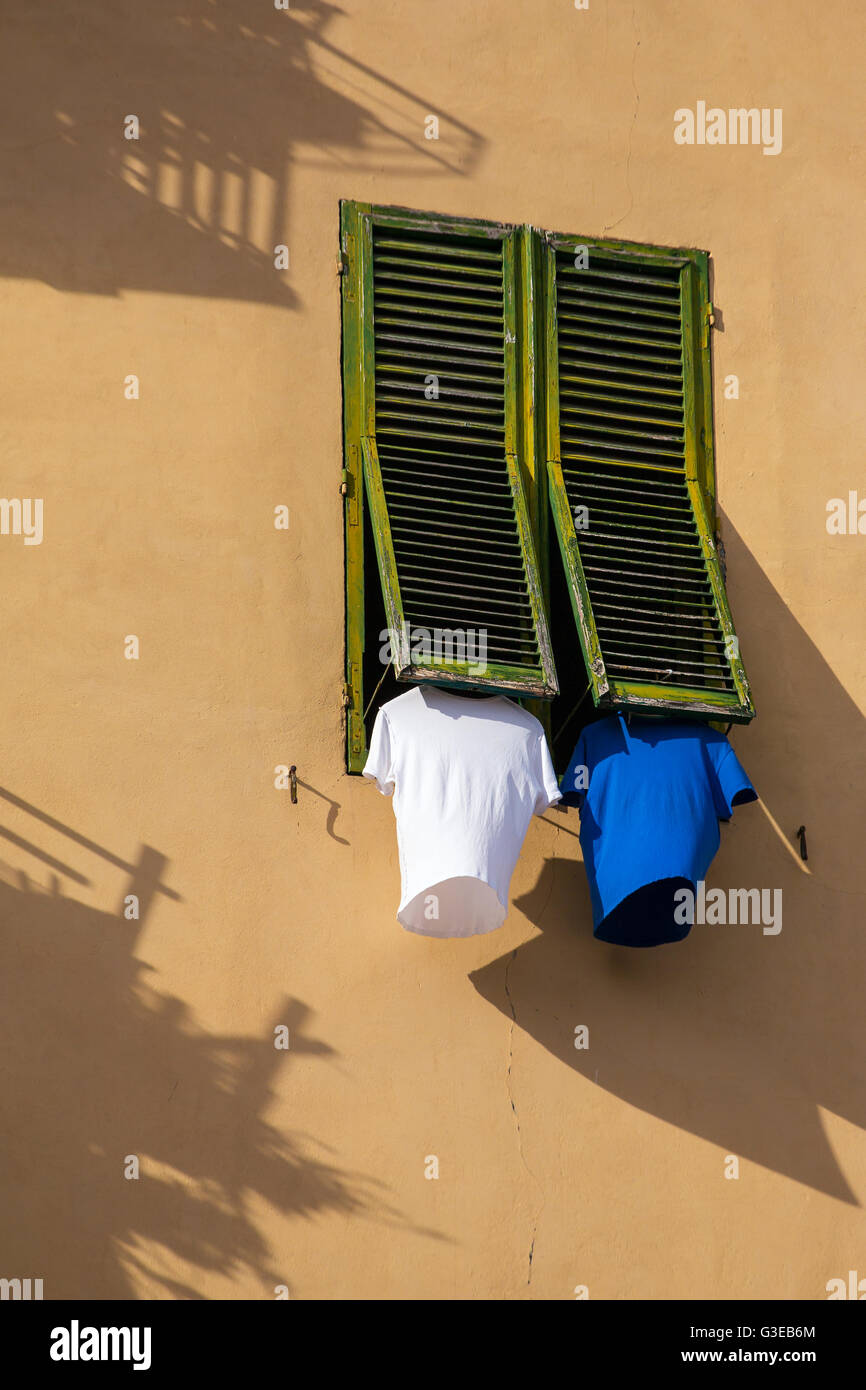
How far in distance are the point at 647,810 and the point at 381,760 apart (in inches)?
35.4

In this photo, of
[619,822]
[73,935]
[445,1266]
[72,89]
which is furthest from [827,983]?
[72,89]

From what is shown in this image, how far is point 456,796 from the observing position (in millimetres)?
6625

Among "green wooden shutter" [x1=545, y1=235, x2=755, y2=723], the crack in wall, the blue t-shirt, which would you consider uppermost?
"green wooden shutter" [x1=545, y1=235, x2=755, y2=723]

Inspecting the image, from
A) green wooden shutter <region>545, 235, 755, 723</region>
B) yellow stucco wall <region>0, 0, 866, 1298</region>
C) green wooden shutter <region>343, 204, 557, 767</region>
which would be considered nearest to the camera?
yellow stucco wall <region>0, 0, 866, 1298</region>

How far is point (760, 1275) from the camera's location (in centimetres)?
674

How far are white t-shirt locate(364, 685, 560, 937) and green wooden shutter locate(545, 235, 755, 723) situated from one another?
38 cm

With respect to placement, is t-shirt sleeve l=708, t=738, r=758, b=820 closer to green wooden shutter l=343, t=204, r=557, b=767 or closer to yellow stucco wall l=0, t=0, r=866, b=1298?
yellow stucco wall l=0, t=0, r=866, b=1298

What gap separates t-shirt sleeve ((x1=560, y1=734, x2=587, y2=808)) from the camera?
22.6ft

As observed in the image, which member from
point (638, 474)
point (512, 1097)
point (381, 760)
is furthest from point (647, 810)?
point (638, 474)

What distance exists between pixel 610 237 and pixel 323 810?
2.50 metres

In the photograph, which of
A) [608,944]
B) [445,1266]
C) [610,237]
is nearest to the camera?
[445,1266]

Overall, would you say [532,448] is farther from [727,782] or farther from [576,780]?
[727,782]

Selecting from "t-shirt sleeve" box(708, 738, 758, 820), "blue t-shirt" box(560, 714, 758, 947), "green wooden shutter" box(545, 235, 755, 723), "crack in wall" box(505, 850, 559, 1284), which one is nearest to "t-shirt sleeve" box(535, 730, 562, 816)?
"blue t-shirt" box(560, 714, 758, 947)

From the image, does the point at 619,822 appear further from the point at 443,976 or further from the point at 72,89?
the point at 72,89
